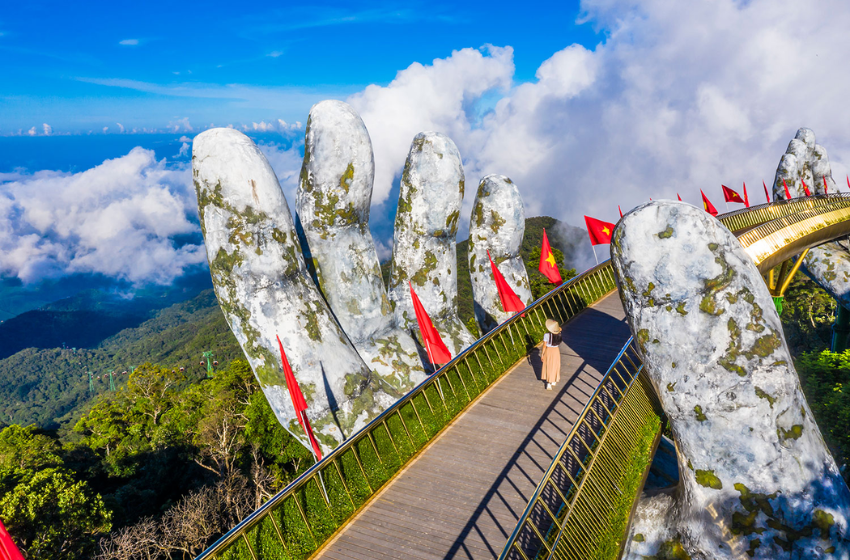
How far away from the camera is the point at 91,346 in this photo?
148m

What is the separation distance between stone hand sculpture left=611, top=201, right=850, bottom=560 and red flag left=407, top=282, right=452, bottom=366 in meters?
5.03

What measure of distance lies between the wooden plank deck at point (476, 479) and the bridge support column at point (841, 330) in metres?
21.0

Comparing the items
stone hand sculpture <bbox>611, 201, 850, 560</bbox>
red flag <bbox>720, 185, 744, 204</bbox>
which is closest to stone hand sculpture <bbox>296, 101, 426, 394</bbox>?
stone hand sculpture <bbox>611, 201, 850, 560</bbox>

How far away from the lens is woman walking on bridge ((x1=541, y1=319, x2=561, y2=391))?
1034 cm

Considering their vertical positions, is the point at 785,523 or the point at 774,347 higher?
the point at 774,347

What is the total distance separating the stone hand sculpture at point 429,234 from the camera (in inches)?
543

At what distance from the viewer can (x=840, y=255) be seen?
26422mm

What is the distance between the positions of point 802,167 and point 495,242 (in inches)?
872

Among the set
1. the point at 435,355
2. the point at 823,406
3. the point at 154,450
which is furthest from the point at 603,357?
the point at 154,450

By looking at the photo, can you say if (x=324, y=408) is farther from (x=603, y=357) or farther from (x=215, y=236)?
(x=603, y=357)

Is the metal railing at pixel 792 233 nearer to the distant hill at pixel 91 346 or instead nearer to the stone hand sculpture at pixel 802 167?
the stone hand sculpture at pixel 802 167

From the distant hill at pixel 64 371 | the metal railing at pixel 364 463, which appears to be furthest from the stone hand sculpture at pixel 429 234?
the distant hill at pixel 64 371

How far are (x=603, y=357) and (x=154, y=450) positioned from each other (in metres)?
24.2

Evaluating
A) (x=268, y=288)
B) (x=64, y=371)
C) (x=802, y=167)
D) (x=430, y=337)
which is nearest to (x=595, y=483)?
(x=430, y=337)
